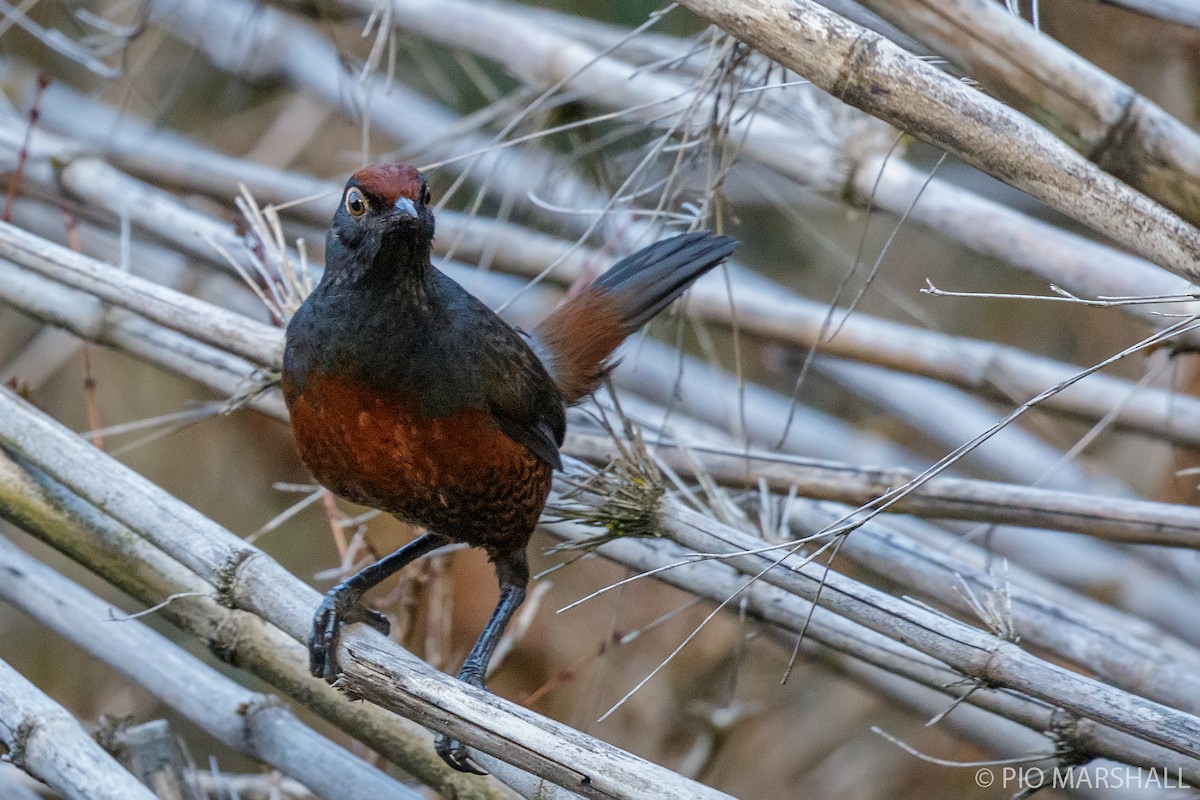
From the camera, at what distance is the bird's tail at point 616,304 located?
282cm

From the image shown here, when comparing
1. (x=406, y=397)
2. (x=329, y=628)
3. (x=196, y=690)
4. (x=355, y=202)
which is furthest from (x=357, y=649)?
(x=355, y=202)

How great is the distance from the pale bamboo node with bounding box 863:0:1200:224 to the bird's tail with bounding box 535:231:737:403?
4.45 ft

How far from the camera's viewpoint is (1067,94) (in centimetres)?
143

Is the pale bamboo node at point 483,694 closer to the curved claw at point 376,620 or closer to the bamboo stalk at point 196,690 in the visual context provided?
the curved claw at point 376,620

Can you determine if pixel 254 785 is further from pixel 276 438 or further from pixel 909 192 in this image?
pixel 276 438

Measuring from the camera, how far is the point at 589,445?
288 cm

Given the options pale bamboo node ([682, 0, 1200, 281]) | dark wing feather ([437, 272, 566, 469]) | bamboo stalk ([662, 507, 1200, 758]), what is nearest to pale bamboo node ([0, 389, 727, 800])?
bamboo stalk ([662, 507, 1200, 758])

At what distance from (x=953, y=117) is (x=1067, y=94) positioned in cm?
14

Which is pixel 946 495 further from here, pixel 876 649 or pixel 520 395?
pixel 520 395

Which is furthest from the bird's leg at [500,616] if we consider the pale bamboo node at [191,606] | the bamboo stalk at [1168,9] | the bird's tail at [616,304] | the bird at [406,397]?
the bamboo stalk at [1168,9]

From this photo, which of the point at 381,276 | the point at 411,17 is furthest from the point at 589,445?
the point at 411,17

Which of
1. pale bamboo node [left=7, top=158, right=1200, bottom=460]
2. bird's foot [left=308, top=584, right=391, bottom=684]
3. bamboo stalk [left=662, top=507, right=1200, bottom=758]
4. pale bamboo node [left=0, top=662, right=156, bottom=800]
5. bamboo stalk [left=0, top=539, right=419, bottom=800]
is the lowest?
pale bamboo node [left=0, top=662, right=156, bottom=800]

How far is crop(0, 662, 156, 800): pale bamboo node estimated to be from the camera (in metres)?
1.93

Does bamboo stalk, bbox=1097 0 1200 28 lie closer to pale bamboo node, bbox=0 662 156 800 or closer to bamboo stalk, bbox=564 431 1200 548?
bamboo stalk, bbox=564 431 1200 548
